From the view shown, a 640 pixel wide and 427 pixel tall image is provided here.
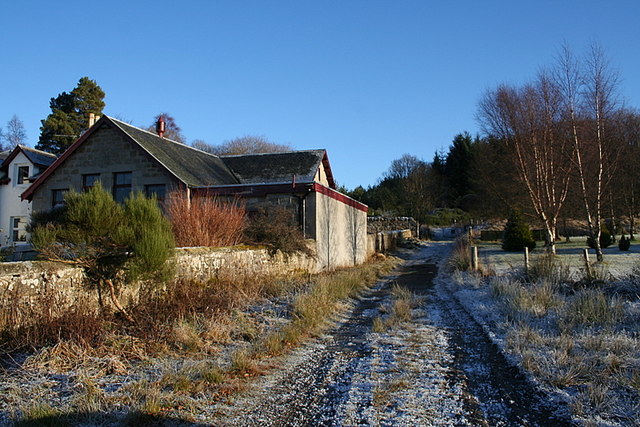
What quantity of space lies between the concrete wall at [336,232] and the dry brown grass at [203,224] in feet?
14.2

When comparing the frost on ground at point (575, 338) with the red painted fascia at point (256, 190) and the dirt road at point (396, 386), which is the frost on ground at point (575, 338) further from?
the red painted fascia at point (256, 190)

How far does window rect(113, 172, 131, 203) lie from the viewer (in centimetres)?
1819

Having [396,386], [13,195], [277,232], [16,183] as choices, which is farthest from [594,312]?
[16,183]

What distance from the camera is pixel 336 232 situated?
20000 millimetres

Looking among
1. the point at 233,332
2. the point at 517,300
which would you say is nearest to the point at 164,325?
the point at 233,332

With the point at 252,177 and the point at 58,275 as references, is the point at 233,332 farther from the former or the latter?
the point at 252,177

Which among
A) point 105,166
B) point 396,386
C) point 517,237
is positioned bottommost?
point 396,386

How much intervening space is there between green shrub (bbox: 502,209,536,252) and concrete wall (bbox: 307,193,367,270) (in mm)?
8244

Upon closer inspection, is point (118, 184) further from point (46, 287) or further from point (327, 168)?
point (46, 287)

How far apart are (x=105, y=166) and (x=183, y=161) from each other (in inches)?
127

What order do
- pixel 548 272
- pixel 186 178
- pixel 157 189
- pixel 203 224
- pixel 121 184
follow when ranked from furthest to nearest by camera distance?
pixel 121 184 → pixel 157 189 → pixel 186 178 → pixel 203 224 → pixel 548 272

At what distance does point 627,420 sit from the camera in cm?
372

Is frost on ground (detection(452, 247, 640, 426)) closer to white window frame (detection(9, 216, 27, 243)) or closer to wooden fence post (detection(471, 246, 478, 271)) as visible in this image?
wooden fence post (detection(471, 246, 478, 271))

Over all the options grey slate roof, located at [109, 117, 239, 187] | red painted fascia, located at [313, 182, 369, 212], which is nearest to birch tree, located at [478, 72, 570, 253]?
red painted fascia, located at [313, 182, 369, 212]
